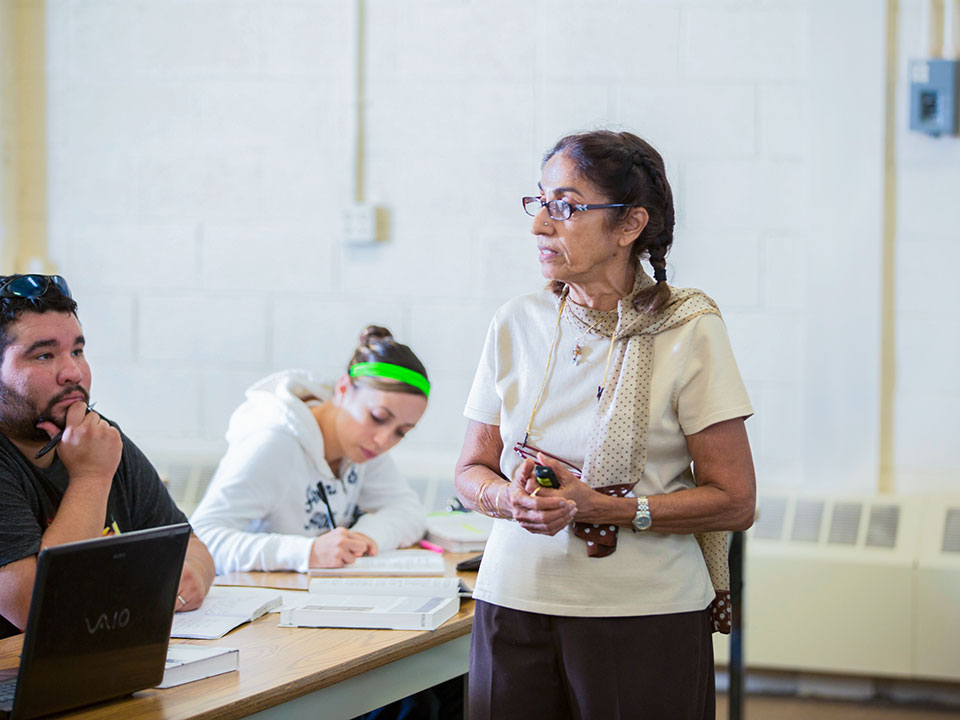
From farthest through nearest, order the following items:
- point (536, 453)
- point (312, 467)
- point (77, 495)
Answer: point (312, 467)
point (77, 495)
point (536, 453)

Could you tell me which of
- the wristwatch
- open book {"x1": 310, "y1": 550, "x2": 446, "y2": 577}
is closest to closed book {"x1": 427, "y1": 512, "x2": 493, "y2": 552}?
open book {"x1": 310, "y1": 550, "x2": 446, "y2": 577}

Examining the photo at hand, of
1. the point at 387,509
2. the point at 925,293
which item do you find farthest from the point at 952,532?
the point at 387,509

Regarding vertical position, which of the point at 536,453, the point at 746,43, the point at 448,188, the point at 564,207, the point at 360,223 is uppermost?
the point at 746,43

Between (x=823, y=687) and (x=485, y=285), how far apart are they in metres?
1.68

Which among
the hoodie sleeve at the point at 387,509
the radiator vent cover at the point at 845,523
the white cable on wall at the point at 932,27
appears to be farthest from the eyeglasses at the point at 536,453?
the white cable on wall at the point at 932,27

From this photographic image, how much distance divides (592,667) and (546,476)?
0.27m

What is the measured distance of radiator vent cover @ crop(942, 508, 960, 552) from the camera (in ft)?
11.0

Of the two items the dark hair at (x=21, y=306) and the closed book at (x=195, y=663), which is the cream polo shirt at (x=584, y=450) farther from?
the dark hair at (x=21, y=306)

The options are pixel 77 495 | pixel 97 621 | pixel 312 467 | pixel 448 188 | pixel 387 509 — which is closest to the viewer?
pixel 97 621

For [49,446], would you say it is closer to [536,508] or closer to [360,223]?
[536,508]

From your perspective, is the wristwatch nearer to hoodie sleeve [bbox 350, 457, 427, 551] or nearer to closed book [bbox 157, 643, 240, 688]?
closed book [bbox 157, 643, 240, 688]

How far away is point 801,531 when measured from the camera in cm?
346

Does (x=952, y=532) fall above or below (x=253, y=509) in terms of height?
below

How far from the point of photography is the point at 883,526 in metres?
3.42
